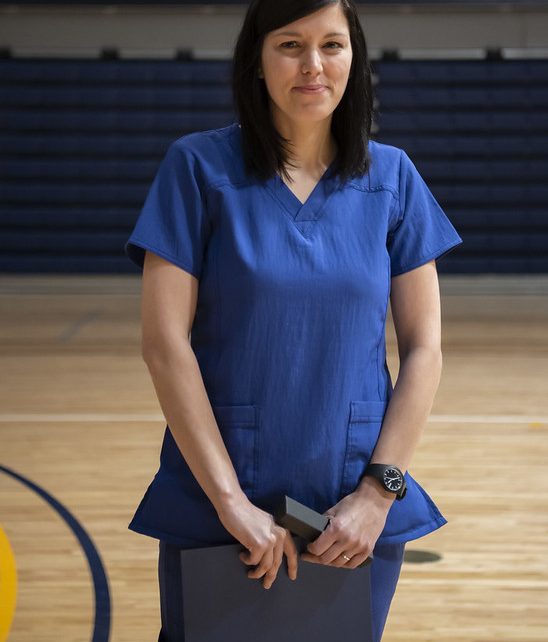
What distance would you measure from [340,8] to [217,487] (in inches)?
22.9

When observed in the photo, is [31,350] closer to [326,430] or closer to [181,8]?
[181,8]

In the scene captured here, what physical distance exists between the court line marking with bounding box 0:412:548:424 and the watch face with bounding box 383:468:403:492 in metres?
3.93

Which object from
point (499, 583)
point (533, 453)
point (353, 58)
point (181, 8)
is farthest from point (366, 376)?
point (181, 8)

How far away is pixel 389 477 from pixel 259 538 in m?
0.18

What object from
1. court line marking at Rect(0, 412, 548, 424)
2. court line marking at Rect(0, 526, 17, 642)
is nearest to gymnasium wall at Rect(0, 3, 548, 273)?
court line marking at Rect(0, 412, 548, 424)

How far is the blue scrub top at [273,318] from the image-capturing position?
4.13 ft

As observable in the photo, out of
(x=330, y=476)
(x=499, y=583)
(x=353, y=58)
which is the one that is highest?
(x=353, y=58)

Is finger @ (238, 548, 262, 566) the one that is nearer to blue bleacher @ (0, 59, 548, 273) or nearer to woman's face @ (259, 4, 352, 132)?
woman's face @ (259, 4, 352, 132)

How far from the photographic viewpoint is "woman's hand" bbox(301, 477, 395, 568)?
4.09 ft

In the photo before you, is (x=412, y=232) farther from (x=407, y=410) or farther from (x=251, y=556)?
(x=251, y=556)

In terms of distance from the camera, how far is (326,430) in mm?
1292

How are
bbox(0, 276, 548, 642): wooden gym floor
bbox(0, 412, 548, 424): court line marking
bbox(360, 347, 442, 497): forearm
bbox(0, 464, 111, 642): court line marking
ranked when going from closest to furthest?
bbox(360, 347, 442, 497): forearm
bbox(0, 464, 111, 642): court line marking
bbox(0, 276, 548, 642): wooden gym floor
bbox(0, 412, 548, 424): court line marking

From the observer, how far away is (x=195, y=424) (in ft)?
4.11

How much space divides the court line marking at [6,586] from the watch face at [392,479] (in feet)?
5.92
